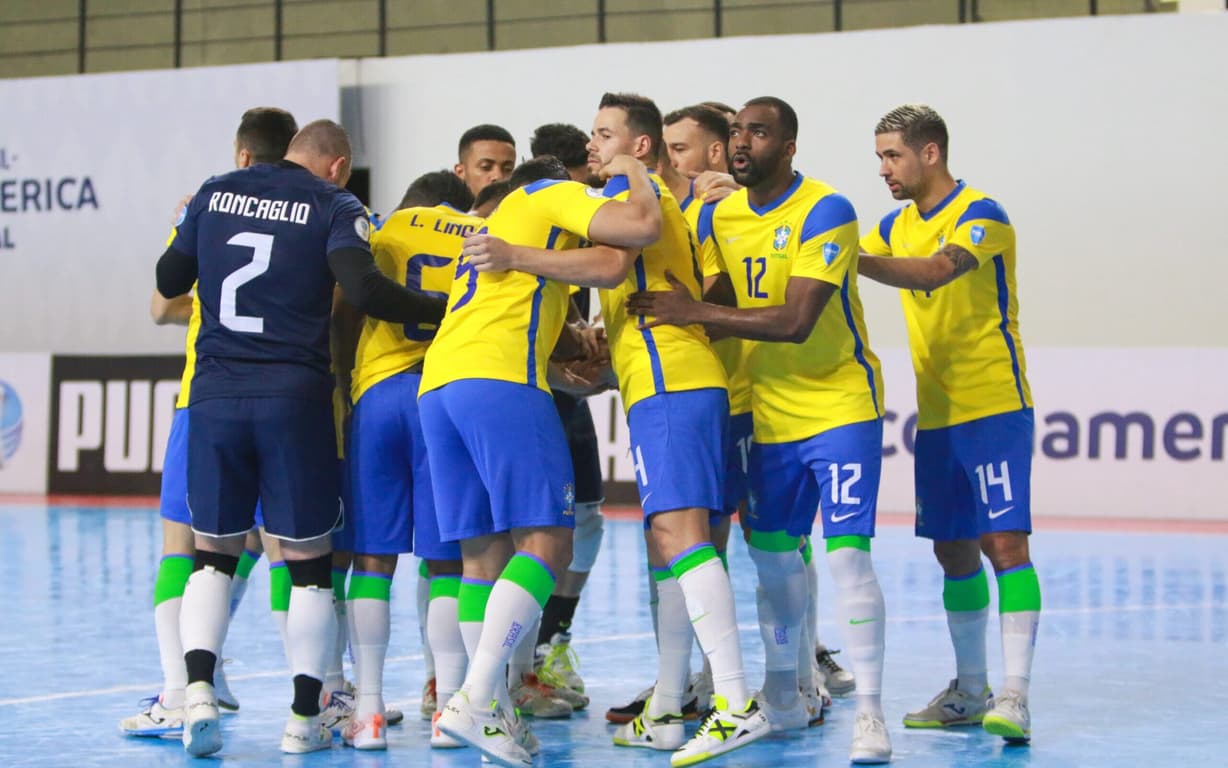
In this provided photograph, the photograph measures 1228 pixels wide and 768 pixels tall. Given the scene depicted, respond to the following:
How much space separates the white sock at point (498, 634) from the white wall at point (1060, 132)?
1192cm

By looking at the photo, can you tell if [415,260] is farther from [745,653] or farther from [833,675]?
[745,653]

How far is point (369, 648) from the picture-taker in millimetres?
5484

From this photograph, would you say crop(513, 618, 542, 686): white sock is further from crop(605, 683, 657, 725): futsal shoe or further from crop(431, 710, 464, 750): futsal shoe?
crop(431, 710, 464, 750): futsal shoe

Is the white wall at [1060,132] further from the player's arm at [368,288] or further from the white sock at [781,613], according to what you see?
the player's arm at [368,288]

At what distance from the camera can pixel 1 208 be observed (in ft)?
62.6

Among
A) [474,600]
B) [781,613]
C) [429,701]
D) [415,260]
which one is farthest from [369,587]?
[781,613]

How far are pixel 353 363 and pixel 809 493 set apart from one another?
1836mm

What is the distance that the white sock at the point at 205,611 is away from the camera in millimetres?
5301

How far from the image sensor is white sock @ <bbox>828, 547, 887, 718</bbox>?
5262 millimetres

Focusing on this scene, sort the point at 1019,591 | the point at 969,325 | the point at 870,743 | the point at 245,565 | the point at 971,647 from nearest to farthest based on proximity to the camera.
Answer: the point at 870,743 → the point at 1019,591 → the point at 969,325 → the point at 971,647 → the point at 245,565

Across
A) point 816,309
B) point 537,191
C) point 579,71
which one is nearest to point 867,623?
point 816,309

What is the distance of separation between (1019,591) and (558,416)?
A: 1858 mm

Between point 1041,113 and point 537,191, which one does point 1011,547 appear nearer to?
point 537,191

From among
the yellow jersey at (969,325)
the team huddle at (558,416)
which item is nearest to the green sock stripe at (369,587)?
the team huddle at (558,416)
